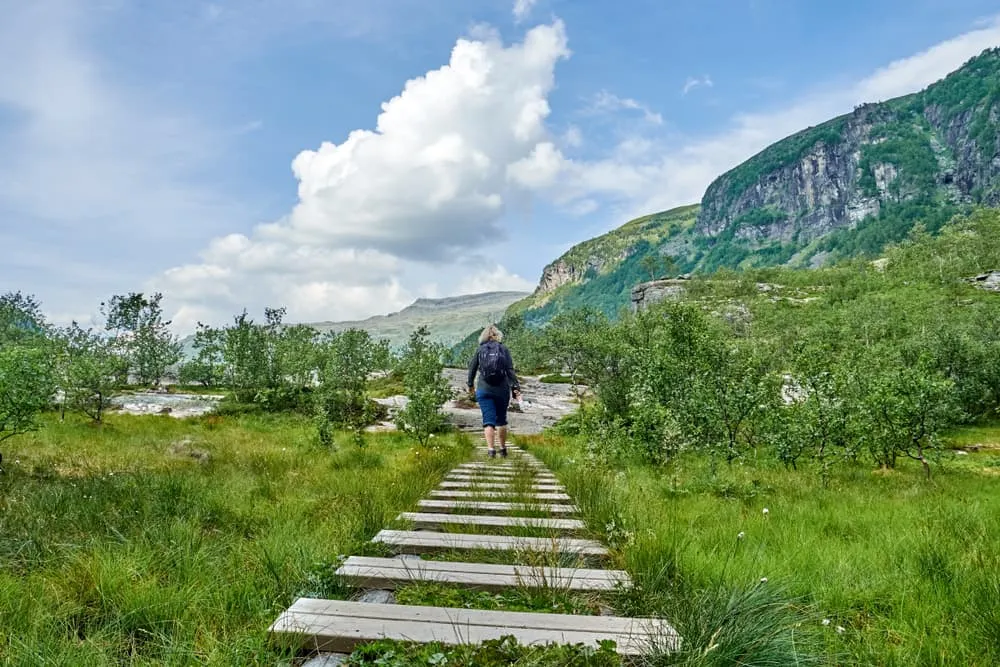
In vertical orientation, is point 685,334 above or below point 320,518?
above

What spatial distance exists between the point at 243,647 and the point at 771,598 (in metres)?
2.64

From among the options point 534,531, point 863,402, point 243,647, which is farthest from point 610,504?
point 863,402

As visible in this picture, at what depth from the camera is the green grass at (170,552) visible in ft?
8.13

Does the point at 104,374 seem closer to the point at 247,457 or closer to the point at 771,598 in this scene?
the point at 247,457

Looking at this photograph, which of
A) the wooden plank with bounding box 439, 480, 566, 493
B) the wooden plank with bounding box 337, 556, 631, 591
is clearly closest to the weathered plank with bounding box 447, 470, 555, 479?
the wooden plank with bounding box 439, 480, 566, 493

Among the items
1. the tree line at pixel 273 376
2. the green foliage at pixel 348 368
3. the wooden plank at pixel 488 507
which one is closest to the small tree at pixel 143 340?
the tree line at pixel 273 376

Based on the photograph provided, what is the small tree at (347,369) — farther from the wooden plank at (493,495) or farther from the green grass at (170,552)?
the wooden plank at (493,495)

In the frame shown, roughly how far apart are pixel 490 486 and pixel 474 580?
3474 mm

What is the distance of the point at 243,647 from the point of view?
2.36m

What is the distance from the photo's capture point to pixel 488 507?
5.53 meters

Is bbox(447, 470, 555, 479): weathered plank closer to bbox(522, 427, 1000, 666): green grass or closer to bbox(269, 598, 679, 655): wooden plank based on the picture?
bbox(522, 427, 1000, 666): green grass

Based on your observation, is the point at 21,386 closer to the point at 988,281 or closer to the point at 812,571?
the point at 812,571

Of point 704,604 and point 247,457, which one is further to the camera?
point 247,457

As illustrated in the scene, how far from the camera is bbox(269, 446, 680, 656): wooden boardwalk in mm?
2551
